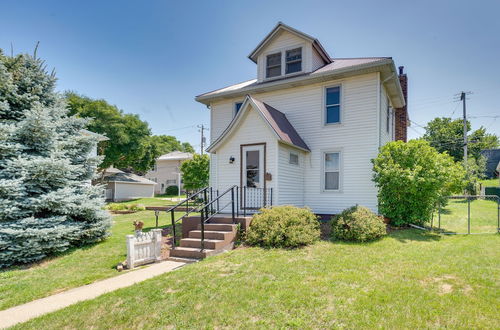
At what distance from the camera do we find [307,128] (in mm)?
10930

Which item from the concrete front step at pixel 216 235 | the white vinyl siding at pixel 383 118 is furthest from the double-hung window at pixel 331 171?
the concrete front step at pixel 216 235

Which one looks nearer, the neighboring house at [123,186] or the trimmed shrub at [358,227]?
the trimmed shrub at [358,227]

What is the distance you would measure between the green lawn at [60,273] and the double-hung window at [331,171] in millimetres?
7388

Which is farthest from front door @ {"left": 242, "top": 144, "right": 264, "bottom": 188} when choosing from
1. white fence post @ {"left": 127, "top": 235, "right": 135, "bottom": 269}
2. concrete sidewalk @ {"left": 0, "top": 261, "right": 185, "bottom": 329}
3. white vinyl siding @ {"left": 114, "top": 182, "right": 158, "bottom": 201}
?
white vinyl siding @ {"left": 114, "top": 182, "right": 158, "bottom": 201}

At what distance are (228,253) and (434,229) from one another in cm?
703

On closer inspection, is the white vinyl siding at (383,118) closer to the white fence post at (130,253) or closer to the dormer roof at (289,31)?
the dormer roof at (289,31)

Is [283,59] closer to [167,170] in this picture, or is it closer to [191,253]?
[191,253]

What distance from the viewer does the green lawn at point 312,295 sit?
11.6 ft

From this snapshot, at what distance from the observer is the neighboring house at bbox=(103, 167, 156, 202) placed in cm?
3191

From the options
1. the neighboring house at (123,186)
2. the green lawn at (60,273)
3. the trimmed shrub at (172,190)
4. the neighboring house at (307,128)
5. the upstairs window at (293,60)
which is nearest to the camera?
the green lawn at (60,273)

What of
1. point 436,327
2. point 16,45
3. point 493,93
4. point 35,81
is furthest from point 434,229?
point 493,93

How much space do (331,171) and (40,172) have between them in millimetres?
9339

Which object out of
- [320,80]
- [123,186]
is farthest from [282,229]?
[123,186]

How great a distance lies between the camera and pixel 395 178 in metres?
8.20
